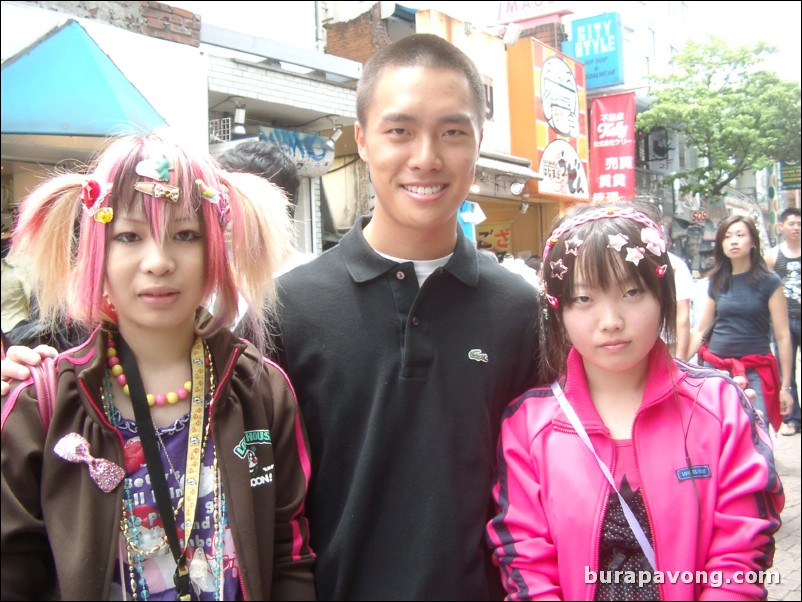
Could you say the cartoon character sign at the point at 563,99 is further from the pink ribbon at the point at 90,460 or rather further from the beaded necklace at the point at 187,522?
the pink ribbon at the point at 90,460

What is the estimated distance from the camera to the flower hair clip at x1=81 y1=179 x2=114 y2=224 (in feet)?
4.28

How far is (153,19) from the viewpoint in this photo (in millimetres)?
5441

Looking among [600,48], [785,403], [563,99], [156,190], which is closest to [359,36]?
[563,99]

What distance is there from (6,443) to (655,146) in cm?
298

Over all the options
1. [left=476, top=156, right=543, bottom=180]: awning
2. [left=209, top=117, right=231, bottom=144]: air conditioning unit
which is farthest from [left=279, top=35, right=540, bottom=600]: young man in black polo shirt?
[left=476, top=156, right=543, bottom=180]: awning

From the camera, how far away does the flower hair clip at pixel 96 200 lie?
1.30m

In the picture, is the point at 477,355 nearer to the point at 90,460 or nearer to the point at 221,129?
the point at 90,460

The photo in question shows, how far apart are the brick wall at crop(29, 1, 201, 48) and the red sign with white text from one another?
3.49m

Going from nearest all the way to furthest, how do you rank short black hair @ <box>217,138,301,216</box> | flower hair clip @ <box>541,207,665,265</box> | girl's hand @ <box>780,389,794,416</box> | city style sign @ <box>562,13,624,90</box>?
flower hair clip @ <box>541,207,665,265</box>, short black hair @ <box>217,138,301,216</box>, city style sign @ <box>562,13,624,90</box>, girl's hand @ <box>780,389,794,416</box>

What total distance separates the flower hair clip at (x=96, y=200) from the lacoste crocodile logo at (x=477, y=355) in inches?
35.8

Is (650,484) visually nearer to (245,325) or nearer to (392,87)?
(245,325)

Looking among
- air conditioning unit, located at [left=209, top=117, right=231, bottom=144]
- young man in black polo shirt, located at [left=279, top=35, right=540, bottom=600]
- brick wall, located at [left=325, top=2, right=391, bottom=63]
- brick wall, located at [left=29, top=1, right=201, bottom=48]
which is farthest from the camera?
brick wall, located at [left=325, top=2, right=391, bottom=63]

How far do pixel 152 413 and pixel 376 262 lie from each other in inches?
26.8

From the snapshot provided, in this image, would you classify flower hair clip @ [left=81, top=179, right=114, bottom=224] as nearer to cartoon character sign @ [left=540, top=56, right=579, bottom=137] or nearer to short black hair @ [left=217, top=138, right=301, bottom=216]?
short black hair @ [left=217, top=138, right=301, bottom=216]
